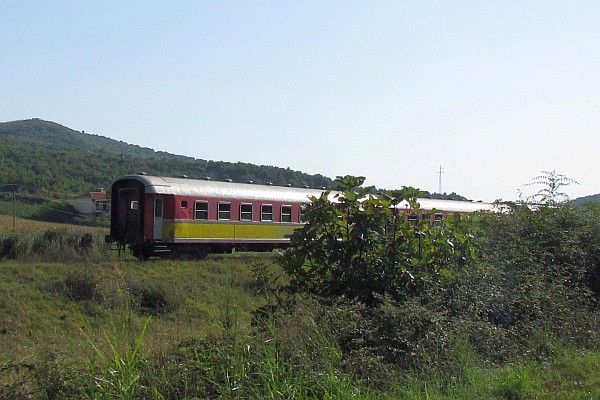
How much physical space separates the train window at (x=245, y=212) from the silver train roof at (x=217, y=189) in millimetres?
316

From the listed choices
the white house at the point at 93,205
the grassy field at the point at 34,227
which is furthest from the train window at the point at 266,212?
the white house at the point at 93,205

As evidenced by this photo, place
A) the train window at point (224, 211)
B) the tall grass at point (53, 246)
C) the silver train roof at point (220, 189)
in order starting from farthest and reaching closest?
the train window at point (224, 211) < the silver train roof at point (220, 189) < the tall grass at point (53, 246)

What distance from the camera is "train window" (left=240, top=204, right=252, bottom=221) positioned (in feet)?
91.9

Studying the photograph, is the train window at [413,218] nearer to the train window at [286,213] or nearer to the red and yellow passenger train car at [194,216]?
the red and yellow passenger train car at [194,216]

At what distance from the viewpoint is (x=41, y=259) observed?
928 inches

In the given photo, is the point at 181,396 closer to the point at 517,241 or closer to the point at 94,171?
the point at 517,241

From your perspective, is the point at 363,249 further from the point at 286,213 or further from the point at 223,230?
the point at 286,213

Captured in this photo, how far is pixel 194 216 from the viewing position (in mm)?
26281

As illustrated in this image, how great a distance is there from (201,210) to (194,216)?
0.45 meters

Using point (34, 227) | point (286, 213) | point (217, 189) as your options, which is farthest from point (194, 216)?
point (34, 227)

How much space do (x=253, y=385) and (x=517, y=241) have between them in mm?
6516

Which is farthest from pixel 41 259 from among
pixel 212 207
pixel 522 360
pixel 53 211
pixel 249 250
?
pixel 53 211

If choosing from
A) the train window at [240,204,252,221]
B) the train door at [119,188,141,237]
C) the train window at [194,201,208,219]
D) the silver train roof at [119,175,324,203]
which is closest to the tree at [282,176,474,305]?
the silver train roof at [119,175,324,203]

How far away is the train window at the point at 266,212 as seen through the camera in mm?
28734
